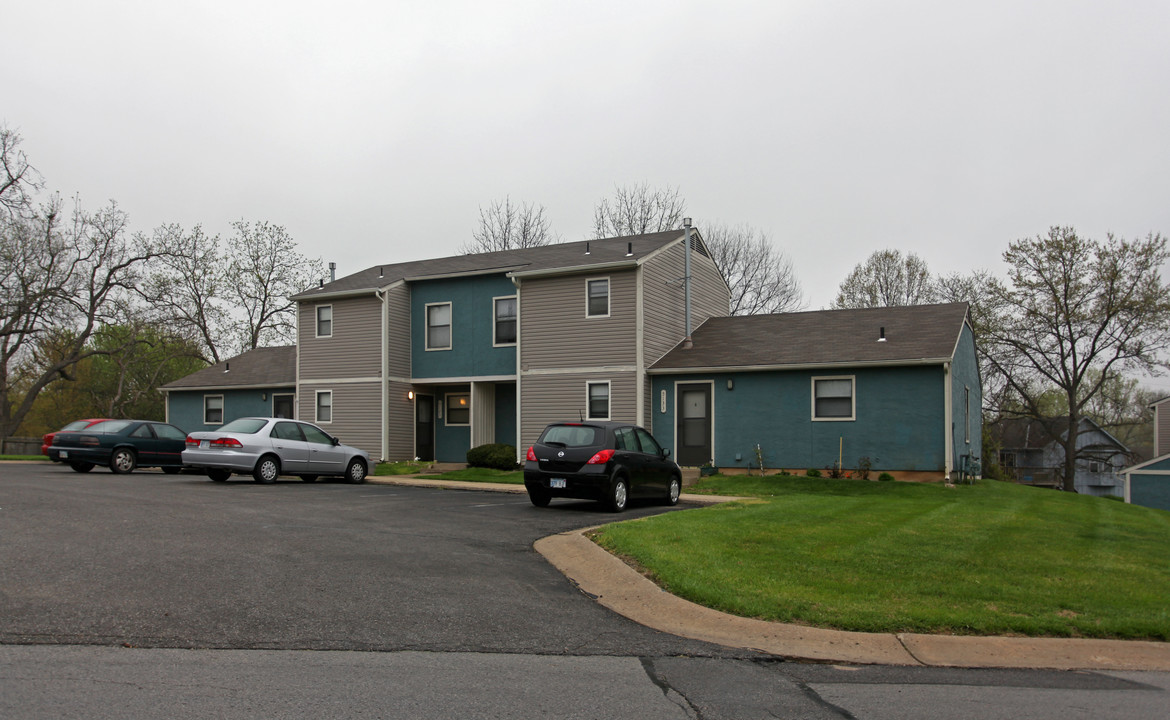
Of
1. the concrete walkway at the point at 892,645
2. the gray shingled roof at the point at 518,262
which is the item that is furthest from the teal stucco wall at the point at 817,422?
the concrete walkway at the point at 892,645

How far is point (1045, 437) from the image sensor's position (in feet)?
202

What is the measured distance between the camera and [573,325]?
2448 cm

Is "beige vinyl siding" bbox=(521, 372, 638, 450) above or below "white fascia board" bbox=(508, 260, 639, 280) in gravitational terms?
below

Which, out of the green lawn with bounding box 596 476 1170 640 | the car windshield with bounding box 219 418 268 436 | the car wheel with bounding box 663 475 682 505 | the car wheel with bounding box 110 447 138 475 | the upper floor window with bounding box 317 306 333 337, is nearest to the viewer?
the green lawn with bounding box 596 476 1170 640

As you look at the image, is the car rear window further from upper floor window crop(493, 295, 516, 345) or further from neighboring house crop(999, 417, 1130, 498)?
neighboring house crop(999, 417, 1130, 498)

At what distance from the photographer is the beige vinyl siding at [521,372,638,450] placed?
933 inches

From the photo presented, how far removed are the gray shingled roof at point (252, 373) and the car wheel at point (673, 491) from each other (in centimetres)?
1856

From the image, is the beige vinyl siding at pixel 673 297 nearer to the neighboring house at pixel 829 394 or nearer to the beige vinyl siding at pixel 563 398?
the neighboring house at pixel 829 394

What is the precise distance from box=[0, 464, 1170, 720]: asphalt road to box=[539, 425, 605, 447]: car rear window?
4840 millimetres

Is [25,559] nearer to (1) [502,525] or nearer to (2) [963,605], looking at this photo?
(1) [502,525]

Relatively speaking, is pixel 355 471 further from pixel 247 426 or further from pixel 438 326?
pixel 438 326

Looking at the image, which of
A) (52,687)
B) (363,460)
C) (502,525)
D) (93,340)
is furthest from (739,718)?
(93,340)

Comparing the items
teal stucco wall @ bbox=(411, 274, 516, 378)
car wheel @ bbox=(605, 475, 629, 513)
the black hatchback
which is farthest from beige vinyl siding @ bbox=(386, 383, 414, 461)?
car wheel @ bbox=(605, 475, 629, 513)

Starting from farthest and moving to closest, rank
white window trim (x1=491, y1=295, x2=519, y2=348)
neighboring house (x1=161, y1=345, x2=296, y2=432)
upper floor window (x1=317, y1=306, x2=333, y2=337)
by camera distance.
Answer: neighboring house (x1=161, y1=345, x2=296, y2=432) → upper floor window (x1=317, y1=306, x2=333, y2=337) → white window trim (x1=491, y1=295, x2=519, y2=348)
